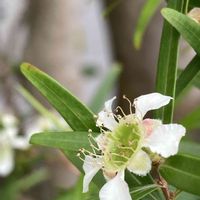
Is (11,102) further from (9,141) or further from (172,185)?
(172,185)

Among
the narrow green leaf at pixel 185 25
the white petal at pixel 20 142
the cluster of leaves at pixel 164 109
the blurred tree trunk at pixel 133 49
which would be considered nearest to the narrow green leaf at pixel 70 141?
the cluster of leaves at pixel 164 109

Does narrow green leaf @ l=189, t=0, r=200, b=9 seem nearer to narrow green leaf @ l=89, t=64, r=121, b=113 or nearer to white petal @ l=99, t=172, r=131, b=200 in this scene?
white petal @ l=99, t=172, r=131, b=200

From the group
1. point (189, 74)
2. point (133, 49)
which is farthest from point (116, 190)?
point (133, 49)

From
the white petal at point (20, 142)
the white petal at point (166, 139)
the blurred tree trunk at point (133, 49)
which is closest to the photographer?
the white petal at point (166, 139)

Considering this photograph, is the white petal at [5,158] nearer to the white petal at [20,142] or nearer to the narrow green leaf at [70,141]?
the white petal at [20,142]

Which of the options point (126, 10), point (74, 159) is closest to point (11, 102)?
point (126, 10)

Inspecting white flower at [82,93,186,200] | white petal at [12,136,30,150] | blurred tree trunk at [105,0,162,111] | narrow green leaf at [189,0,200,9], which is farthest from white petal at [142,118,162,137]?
blurred tree trunk at [105,0,162,111]
